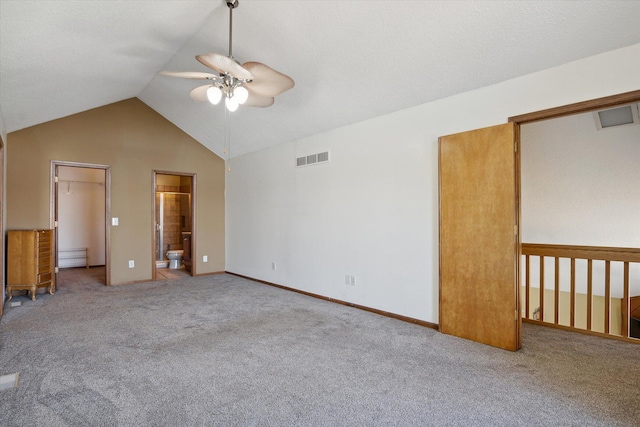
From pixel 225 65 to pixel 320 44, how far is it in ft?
3.75

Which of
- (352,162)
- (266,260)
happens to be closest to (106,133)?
(266,260)

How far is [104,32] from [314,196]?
9.65ft

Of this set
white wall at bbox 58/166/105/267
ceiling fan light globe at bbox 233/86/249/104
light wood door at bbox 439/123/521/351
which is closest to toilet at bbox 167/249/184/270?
white wall at bbox 58/166/105/267

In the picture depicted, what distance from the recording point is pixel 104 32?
289 cm

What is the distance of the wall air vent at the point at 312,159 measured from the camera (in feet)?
14.8

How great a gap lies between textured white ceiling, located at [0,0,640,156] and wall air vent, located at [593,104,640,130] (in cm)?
218

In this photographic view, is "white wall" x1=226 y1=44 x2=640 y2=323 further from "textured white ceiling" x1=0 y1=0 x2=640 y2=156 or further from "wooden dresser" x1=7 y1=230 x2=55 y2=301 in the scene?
"wooden dresser" x1=7 y1=230 x2=55 y2=301

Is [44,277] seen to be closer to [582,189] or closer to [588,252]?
[588,252]

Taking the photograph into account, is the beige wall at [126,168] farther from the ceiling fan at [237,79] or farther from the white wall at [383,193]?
the ceiling fan at [237,79]

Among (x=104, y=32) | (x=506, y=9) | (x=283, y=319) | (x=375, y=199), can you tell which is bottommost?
(x=283, y=319)

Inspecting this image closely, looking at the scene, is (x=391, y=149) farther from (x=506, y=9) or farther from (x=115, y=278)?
(x=115, y=278)

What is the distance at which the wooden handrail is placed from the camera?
3164 millimetres

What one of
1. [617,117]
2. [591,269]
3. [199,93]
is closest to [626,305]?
[591,269]

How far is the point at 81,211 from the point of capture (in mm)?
7188
